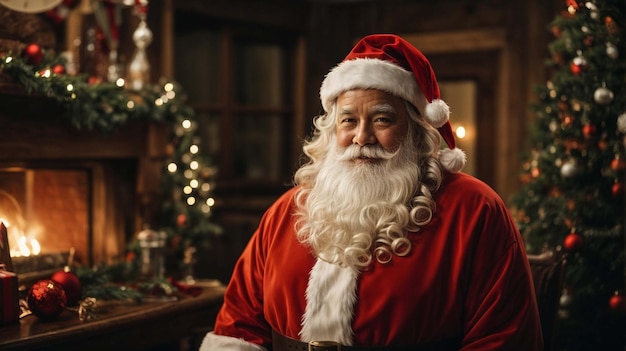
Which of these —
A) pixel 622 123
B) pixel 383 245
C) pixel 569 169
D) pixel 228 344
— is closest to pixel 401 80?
pixel 383 245

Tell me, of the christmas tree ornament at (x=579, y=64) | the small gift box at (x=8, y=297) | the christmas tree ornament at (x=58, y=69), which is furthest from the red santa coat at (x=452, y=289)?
the christmas tree ornament at (x=58, y=69)

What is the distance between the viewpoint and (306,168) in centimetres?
274

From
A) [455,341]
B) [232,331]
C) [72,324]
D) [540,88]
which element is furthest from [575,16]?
[72,324]

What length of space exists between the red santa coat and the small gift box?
3.47 feet

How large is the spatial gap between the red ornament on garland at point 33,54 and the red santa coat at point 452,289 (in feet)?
5.30

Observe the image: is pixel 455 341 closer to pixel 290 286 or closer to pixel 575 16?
pixel 290 286

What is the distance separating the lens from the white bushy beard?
7.88 ft

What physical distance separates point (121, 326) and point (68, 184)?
103 cm

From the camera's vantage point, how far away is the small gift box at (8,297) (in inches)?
109

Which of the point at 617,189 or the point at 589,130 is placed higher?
the point at 589,130

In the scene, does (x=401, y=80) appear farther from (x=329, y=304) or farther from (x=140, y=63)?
(x=140, y=63)

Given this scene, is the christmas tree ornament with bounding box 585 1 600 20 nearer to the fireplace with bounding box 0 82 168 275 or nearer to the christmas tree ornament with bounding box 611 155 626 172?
the christmas tree ornament with bounding box 611 155 626 172

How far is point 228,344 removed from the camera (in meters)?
2.56

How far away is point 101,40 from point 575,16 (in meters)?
2.57
